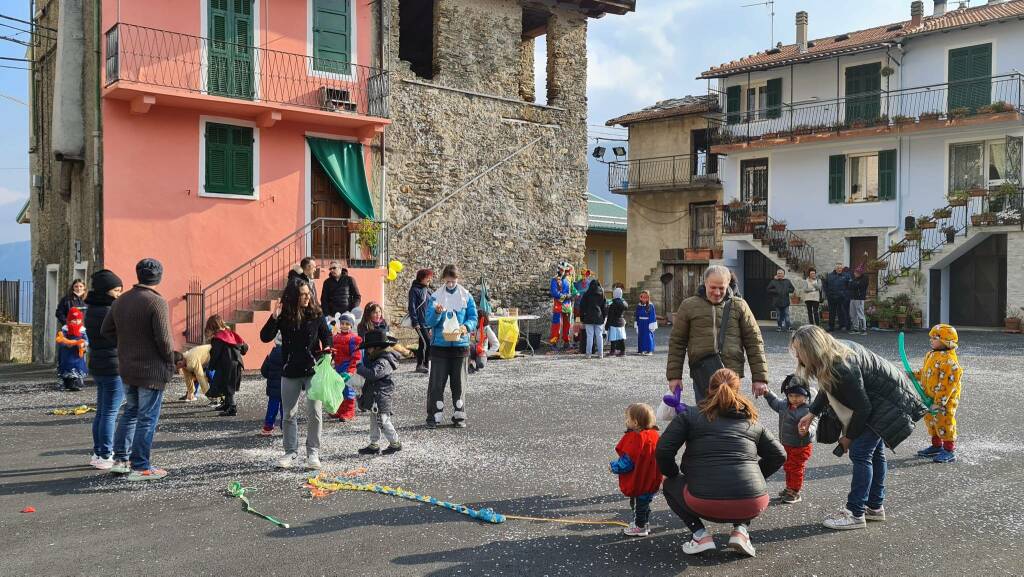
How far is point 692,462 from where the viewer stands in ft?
16.5

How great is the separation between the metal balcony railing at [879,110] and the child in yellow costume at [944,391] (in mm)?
21136

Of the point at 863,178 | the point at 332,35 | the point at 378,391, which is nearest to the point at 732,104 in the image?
the point at 863,178

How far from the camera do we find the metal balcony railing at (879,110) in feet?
84.1

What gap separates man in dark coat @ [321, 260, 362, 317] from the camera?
13312 mm

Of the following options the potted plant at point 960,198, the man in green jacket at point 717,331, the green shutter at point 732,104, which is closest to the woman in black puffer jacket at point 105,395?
the man in green jacket at point 717,331

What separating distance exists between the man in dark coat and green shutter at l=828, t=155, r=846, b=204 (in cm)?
2120

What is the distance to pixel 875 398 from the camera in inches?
221

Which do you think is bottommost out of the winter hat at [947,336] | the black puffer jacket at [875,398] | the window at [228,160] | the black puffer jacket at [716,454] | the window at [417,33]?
the black puffer jacket at [716,454]

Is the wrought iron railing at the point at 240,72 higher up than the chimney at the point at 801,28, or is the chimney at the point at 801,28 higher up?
the chimney at the point at 801,28

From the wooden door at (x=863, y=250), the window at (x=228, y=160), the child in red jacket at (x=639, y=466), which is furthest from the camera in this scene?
the wooden door at (x=863, y=250)

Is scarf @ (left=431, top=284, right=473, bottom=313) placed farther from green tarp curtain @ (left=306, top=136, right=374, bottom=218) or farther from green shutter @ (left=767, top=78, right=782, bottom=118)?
green shutter @ (left=767, top=78, right=782, bottom=118)

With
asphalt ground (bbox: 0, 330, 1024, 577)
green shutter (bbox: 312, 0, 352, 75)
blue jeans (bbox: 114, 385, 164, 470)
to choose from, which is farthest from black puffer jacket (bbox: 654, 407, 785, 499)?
green shutter (bbox: 312, 0, 352, 75)

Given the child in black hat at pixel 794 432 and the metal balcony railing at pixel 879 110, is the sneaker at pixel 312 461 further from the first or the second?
the metal balcony railing at pixel 879 110

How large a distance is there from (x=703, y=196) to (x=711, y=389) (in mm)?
30282
